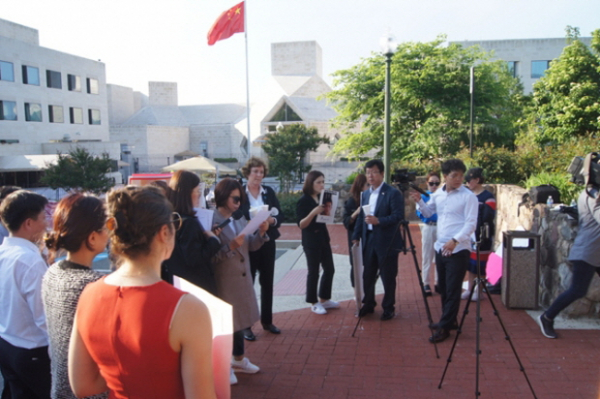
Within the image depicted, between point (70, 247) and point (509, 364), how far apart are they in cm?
396

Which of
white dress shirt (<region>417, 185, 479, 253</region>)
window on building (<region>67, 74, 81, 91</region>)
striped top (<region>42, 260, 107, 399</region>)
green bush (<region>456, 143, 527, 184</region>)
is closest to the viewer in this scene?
striped top (<region>42, 260, 107, 399</region>)

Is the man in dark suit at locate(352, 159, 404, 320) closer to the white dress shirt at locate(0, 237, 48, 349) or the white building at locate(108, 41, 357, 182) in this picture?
the white dress shirt at locate(0, 237, 48, 349)

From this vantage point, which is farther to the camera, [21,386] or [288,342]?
[288,342]

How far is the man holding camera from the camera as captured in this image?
4.68 metres

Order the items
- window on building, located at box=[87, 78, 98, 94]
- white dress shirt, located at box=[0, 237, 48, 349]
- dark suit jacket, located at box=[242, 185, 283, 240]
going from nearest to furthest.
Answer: white dress shirt, located at box=[0, 237, 48, 349] → dark suit jacket, located at box=[242, 185, 283, 240] → window on building, located at box=[87, 78, 98, 94]

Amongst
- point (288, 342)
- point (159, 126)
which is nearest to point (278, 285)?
point (288, 342)

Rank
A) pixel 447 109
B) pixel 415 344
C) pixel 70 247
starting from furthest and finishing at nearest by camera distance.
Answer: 1. pixel 447 109
2. pixel 415 344
3. pixel 70 247

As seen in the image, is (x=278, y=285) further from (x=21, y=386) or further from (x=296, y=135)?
(x=296, y=135)

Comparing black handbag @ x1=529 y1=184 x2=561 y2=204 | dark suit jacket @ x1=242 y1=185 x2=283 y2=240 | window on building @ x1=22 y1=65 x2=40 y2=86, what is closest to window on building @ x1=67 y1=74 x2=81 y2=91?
window on building @ x1=22 y1=65 x2=40 y2=86

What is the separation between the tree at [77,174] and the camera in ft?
80.0

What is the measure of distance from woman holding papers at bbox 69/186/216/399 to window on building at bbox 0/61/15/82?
1603 inches

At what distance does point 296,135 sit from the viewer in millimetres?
23281

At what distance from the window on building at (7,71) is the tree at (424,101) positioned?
1045 inches

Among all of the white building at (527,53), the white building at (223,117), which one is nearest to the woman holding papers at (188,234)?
the white building at (223,117)
